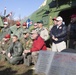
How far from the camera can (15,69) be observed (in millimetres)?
9367

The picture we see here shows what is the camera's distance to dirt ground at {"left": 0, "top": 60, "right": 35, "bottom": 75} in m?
8.73

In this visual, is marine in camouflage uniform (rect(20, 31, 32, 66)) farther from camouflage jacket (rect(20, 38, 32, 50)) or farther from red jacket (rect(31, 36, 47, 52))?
red jacket (rect(31, 36, 47, 52))

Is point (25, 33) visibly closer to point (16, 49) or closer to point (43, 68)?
point (16, 49)

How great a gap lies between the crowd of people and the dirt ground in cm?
22

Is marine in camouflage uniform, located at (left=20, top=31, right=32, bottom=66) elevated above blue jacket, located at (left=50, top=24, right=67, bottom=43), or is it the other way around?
blue jacket, located at (left=50, top=24, right=67, bottom=43)

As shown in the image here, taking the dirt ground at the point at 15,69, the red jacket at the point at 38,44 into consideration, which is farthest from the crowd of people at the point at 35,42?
the dirt ground at the point at 15,69

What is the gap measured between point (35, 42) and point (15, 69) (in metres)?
1.13

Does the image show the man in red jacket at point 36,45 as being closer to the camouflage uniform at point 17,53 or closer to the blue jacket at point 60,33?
the blue jacket at point 60,33

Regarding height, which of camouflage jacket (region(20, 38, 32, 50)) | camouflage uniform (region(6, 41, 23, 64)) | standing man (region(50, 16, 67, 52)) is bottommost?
camouflage uniform (region(6, 41, 23, 64))

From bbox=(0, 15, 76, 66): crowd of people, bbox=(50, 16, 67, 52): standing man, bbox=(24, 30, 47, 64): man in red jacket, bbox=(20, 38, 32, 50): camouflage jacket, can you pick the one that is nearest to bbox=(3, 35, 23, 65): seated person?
bbox=(0, 15, 76, 66): crowd of people

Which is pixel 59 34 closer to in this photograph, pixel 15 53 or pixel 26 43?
pixel 26 43

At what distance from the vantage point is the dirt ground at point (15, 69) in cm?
873

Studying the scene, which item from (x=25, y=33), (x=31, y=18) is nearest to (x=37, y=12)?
(x=31, y=18)

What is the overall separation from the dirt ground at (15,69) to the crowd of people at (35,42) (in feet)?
0.71
